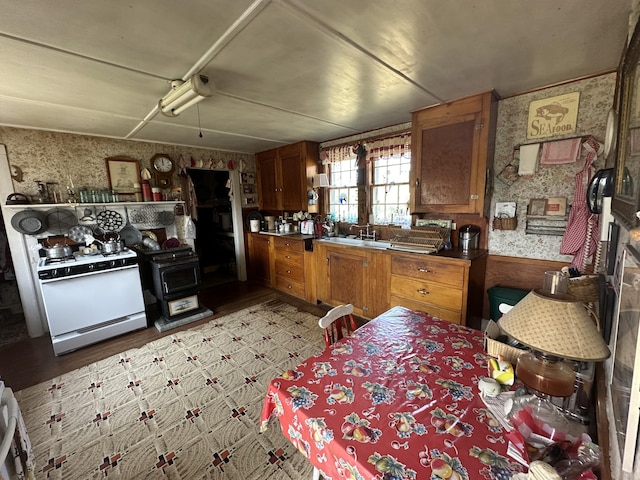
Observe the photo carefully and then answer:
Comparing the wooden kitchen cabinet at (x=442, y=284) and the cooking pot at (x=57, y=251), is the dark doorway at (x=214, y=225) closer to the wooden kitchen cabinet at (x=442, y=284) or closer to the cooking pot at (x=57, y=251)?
the cooking pot at (x=57, y=251)

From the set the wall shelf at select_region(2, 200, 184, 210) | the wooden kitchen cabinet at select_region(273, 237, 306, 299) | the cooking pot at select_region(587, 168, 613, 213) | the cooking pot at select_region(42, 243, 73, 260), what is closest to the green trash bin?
the cooking pot at select_region(587, 168, 613, 213)

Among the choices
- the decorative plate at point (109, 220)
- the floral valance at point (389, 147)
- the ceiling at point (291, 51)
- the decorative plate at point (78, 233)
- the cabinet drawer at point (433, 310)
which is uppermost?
the ceiling at point (291, 51)

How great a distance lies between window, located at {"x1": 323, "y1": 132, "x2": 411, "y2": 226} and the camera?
3223mm

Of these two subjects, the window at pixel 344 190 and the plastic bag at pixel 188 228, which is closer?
the window at pixel 344 190

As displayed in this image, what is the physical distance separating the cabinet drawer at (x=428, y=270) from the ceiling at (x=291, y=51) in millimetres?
1465

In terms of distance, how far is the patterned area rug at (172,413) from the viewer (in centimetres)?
152

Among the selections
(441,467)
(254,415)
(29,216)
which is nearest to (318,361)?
(441,467)

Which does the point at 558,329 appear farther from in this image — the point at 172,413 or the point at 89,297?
the point at 89,297

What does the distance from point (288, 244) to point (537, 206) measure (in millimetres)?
2904

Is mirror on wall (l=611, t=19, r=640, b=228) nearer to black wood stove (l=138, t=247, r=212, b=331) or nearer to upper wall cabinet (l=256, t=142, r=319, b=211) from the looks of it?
upper wall cabinet (l=256, t=142, r=319, b=211)

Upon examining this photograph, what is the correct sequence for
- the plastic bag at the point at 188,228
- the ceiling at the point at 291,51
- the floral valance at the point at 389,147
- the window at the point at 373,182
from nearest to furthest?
the ceiling at the point at 291,51 → the floral valance at the point at 389,147 → the window at the point at 373,182 → the plastic bag at the point at 188,228

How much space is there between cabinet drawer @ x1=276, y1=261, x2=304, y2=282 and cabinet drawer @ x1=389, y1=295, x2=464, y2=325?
1.45m

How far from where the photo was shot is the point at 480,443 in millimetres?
802

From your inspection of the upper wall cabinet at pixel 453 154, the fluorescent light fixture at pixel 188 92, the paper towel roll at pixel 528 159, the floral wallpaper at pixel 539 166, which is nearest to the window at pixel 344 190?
the upper wall cabinet at pixel 453 154
